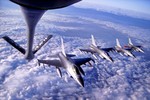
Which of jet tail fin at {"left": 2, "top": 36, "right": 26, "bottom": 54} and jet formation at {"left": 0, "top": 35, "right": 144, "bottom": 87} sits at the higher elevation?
jet tail fin at {"left": 2, "top": 36, "right": 26, "bottom": 54}

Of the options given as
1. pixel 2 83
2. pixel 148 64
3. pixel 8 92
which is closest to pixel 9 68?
pixel 2 83

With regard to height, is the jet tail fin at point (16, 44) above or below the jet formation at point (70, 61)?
above

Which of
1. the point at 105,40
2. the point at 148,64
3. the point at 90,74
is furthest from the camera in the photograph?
the point at 105,40

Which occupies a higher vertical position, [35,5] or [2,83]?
[35,5]

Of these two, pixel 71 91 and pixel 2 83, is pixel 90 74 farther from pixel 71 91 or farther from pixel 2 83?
pixel 2 83

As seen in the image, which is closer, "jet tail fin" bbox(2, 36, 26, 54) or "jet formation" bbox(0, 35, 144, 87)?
"jet tail fin" bbox(2, 36, 26, 54)

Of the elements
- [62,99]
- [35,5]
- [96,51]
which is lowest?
[62,99]

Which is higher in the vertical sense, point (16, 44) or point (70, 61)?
point (16, 44)

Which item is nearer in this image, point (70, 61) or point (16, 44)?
point (16, 44)

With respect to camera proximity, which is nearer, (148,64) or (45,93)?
(45,93)

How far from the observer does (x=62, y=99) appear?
51500mm

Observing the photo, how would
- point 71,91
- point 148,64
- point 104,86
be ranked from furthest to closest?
point 148,64
point 104,86
point 71,91

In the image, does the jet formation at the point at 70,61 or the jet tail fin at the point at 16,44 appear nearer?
the jet tail fin at the point at 16,44

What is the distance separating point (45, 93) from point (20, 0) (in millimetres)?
51923
